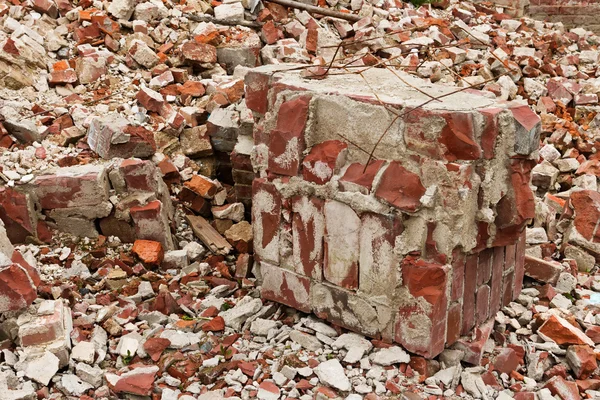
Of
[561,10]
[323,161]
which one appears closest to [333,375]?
[323,161]

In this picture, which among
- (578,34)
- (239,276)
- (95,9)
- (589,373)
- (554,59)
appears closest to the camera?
(589,373)

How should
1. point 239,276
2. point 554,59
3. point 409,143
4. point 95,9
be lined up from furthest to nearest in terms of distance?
point 554,59 < point 95,9 < point 239,276 < point 409,143

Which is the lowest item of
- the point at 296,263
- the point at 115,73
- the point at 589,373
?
the point at 589,373

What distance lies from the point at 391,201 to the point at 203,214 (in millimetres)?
2279

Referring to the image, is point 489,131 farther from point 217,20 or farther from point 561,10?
point 561,10

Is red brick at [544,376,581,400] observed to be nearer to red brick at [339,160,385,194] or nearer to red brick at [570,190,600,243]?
red brick at [339,160,385,194]

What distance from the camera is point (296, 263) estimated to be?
4508mm

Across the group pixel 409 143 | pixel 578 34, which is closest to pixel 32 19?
pixel 409 143

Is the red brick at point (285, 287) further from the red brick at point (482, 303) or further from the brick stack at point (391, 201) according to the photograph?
the red brick at point (482, 303)

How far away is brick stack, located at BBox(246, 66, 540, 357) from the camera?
3.80 metres

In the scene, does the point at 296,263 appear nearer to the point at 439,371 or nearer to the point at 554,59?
A: the point at 439,371

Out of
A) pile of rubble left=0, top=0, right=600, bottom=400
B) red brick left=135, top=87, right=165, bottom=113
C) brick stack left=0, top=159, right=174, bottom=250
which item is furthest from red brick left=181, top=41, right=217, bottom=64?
brick stack left=0, top=159, right=174, bottom=250

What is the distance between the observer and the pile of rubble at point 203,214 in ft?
13.3

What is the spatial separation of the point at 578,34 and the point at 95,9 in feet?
22.5
